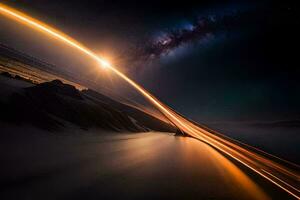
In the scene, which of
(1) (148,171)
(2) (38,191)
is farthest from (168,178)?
(2) (38,191)

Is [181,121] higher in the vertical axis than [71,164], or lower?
A: higher

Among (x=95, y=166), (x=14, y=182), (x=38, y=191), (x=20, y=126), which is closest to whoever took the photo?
(x=38, y=191)

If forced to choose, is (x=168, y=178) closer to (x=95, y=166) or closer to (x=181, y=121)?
(x=95, y=166)

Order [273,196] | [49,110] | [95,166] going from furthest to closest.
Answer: [49,110]
[95,166]
[273,196]

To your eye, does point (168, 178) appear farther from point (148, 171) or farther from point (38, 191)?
point (38, 191)

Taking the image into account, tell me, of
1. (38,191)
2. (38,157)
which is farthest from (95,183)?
(38,157)

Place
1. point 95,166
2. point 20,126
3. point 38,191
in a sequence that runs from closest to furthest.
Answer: point 38,191 → point 95,166 → point 20,126

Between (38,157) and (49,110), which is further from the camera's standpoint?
(49,110)

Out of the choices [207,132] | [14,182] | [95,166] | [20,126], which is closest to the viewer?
[14,182]

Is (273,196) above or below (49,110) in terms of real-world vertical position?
below
